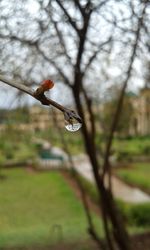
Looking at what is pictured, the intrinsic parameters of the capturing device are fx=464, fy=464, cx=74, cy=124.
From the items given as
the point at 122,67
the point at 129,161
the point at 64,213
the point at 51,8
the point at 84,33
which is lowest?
the point at 129,161

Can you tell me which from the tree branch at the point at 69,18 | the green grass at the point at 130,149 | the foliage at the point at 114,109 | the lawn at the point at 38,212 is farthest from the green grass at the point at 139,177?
the tree branch at the point at 69,18

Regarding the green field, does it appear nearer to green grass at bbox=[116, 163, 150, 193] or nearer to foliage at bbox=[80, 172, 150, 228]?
green grass at bbox=[116, 163, 150, 193]

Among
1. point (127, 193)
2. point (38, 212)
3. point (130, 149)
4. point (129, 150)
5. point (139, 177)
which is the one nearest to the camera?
point (38, 212)

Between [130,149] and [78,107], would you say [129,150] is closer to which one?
[130,149]

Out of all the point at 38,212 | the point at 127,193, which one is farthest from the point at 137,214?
the point at 127,193

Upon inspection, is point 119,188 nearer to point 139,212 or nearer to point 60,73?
point 139,212

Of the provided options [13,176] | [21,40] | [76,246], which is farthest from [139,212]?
[13,176]

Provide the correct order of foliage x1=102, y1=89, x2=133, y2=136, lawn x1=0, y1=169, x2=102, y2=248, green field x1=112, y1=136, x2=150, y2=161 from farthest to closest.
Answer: green field x1=112, y1=136, x2=150, y2=161, foliage x1=102, y1=89, x2=133, y2=136, lawn x1=0, y1=169, x2=102, y2=248

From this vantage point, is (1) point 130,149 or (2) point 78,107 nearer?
(2) point 78,107

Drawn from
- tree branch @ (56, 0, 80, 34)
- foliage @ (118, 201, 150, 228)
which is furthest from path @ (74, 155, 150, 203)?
tree branch @ (56, 0, 80, 34)
